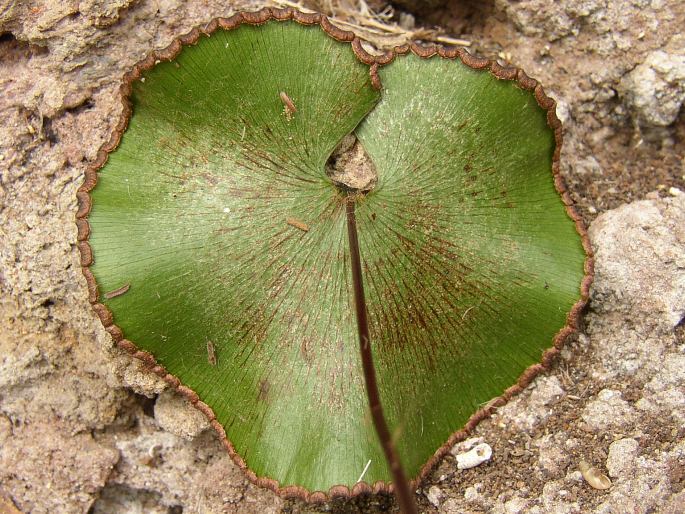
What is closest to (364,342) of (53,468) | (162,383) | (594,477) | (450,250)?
(450,250)

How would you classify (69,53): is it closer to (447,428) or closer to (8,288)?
(8,288)

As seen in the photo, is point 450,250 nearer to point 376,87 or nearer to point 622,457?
point 376,87

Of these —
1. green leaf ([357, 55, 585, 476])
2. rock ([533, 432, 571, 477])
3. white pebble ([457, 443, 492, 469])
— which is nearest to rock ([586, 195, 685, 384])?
green leaf ([357, 55, 585, 476])

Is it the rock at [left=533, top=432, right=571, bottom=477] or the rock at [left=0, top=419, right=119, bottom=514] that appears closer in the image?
the rock at [left=533, top=432, right=571, bottom=477]

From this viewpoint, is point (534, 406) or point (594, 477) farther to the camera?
point (534, 406)

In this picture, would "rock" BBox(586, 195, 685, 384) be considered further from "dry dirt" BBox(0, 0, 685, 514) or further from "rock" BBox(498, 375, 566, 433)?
"rock" BBox(498, 375, 566, 433)

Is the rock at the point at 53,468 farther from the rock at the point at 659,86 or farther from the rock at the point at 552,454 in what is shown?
the rock at the point at 659,86
